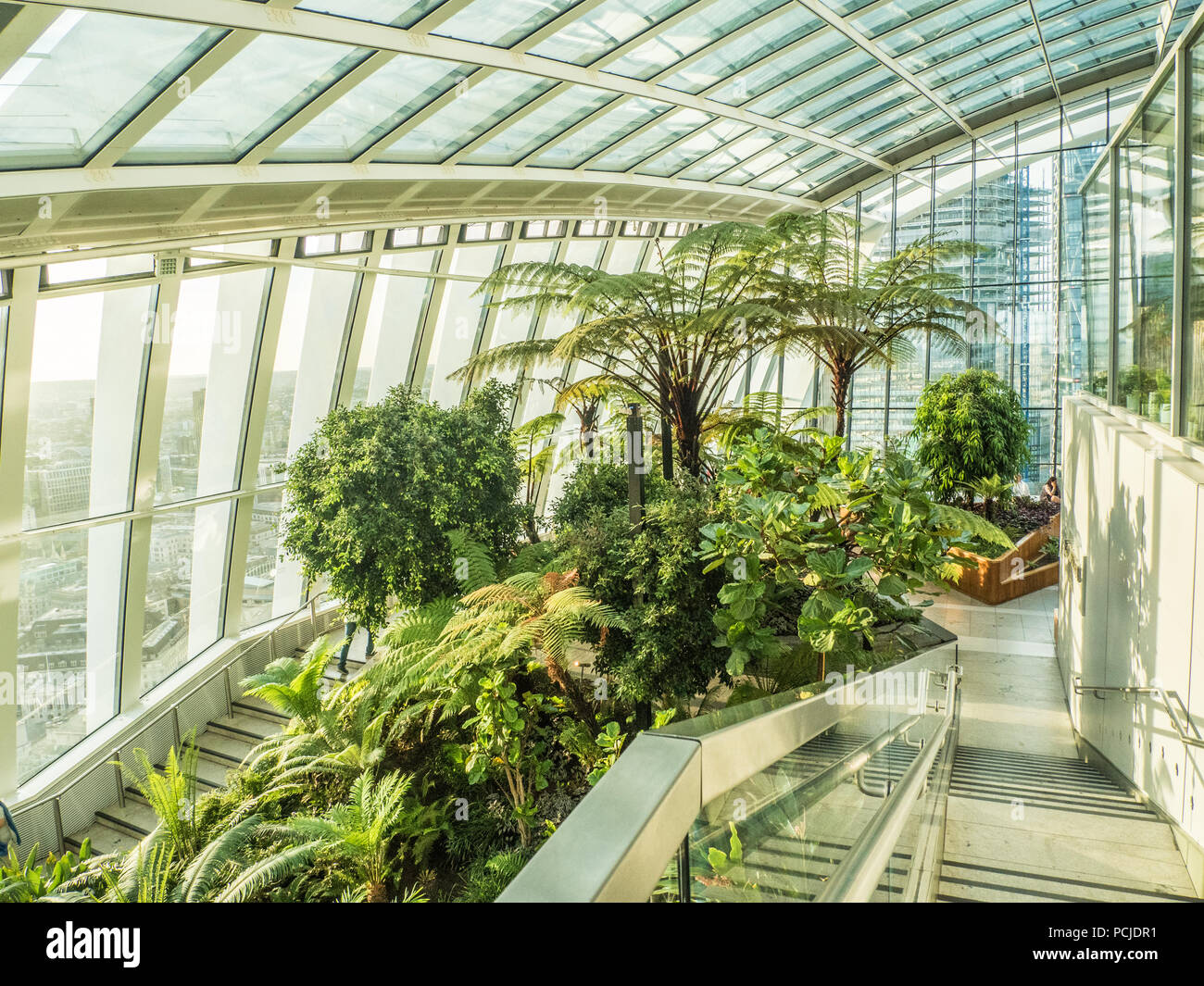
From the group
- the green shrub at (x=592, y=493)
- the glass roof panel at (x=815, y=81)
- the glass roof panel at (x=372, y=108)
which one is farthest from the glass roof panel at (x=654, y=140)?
the green shrub at (x=592, y=493)

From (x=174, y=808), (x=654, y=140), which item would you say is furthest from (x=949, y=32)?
(x=174, y=808)

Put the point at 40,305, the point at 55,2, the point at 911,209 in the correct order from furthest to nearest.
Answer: the point at 911,209 → the point at 40,305 → the point at 55,2

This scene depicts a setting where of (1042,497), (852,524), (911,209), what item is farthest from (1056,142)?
(852,524)

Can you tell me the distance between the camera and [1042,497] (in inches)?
583

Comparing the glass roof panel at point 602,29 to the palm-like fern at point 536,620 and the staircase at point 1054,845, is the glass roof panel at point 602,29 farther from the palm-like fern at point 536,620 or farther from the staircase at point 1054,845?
the staircase at point 1054,845

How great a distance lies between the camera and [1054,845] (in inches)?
165

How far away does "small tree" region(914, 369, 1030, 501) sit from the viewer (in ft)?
38.9

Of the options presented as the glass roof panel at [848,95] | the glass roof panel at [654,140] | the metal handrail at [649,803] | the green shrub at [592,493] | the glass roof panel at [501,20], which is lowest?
the metal handrail at [649,803]

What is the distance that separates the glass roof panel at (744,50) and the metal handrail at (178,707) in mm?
6502

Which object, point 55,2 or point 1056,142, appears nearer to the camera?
point 55,2

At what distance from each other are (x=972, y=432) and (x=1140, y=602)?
7542 millimetres

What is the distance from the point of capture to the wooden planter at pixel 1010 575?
11156mm

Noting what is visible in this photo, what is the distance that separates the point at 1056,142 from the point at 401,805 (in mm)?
16448
